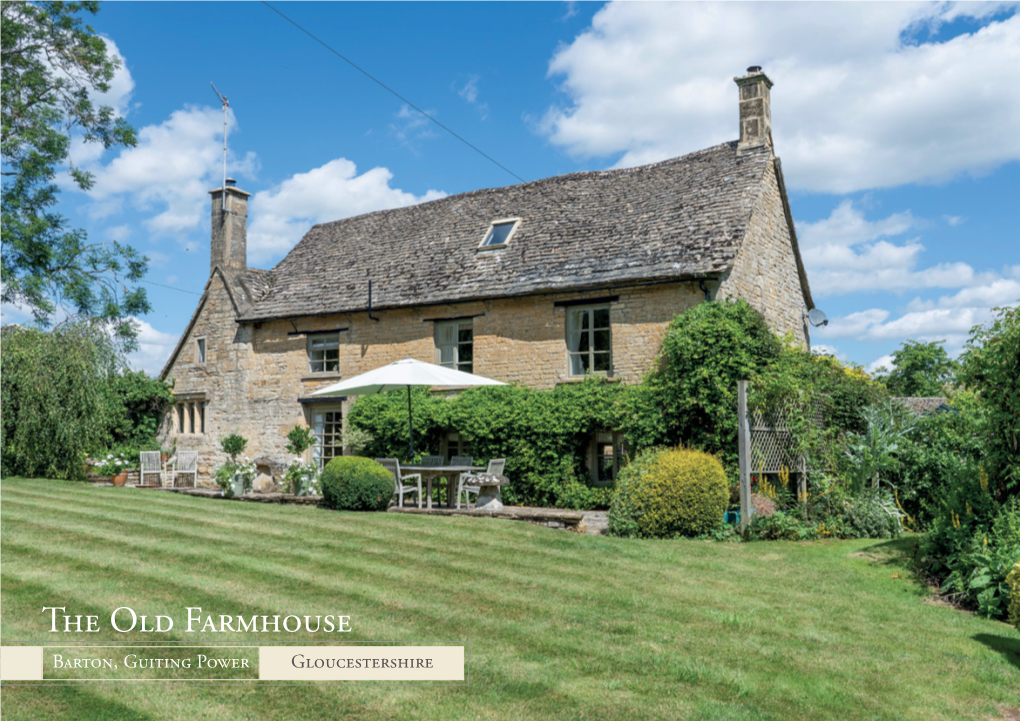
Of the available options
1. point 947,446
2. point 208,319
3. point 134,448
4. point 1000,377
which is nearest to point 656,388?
point 947,446

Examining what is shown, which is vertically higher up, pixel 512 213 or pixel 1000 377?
pixel 512 213

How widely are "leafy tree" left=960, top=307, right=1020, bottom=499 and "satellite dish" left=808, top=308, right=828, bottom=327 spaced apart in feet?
36.1

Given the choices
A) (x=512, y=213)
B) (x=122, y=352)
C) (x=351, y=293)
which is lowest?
(x=122, y=352)

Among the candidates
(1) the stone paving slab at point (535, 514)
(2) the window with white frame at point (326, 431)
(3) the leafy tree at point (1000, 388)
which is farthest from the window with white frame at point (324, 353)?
(3) the leafy tree at point (1000, 388)

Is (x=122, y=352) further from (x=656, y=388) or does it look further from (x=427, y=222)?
(x=656, y=388)

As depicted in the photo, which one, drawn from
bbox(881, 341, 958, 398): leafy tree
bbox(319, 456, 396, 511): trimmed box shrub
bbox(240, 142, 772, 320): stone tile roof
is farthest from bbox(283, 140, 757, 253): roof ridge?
bbox(881, 341, 958, 398): leafy tree

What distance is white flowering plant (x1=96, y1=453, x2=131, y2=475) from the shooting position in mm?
19594

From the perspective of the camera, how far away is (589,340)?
16734 millimetres

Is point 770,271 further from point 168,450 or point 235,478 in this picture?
point 168,450

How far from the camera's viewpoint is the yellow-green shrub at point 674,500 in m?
11.4

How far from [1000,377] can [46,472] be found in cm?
1983

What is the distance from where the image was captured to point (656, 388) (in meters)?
14.7

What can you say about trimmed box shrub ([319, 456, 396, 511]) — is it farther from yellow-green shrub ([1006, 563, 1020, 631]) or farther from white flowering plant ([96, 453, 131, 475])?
yellow-green shrub ([1006, 563, 1020, 631])

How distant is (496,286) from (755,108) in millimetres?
7225
